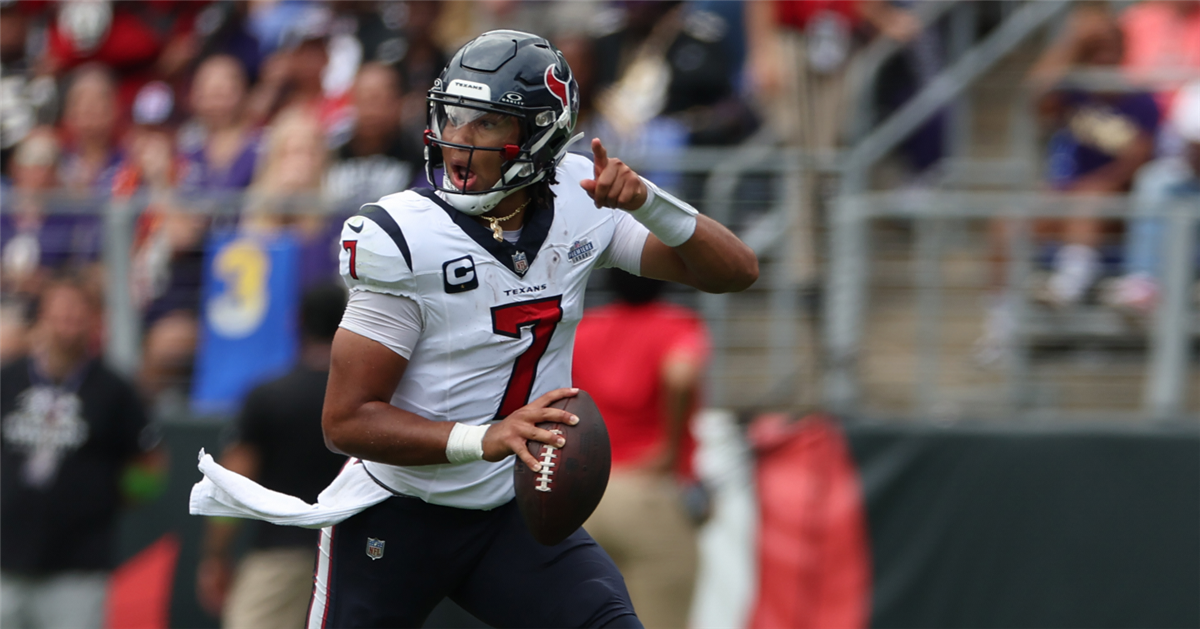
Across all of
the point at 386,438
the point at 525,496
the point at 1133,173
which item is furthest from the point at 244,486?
the point at 1133,173

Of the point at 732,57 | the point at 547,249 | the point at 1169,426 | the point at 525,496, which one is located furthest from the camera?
the point at 732,57

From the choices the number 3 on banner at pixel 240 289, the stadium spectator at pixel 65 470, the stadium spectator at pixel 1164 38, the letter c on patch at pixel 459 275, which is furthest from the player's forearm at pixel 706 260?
the stadium spectator at pixel 1164 38

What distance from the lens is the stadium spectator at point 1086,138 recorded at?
6594mm

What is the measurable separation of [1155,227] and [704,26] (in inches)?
100

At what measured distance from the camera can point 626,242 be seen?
372 centimetres

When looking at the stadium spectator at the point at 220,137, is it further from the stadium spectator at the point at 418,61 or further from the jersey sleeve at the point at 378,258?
the jersey sleeve at the point at 378,258

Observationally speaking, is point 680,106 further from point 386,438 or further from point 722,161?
point 386,438

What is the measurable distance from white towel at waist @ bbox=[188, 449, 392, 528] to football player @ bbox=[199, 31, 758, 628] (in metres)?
0.04

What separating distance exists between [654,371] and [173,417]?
2.71 metres

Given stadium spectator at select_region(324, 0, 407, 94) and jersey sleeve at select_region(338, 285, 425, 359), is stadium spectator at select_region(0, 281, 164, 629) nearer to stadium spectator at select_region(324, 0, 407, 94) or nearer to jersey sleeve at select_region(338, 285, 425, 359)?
stadium spectator at select_region(324, 0, 407, 94)

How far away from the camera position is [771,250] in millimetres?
6859

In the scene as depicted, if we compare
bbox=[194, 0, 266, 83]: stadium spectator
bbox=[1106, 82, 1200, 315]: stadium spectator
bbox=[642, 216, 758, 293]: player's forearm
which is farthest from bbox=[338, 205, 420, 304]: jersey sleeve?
bbox=[194, 0, 266, 83]: stadium spectator

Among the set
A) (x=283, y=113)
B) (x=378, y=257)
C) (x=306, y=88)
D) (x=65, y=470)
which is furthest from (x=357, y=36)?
(x=378, y=257)

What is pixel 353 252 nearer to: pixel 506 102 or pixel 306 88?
pixel 506 102
